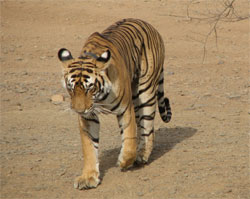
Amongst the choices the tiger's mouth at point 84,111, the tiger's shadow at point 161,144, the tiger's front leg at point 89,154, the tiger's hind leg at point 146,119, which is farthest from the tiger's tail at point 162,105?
the tiger's mouth at point 84,111

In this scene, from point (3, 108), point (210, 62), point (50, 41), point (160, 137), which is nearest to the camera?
point (160, 137)

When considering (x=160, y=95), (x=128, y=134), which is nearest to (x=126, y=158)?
(x=128, y=134)

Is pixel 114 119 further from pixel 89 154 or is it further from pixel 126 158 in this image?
pixel 89 154

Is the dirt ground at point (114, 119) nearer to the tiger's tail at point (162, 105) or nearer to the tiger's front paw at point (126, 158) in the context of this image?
the tiger's front paw at point (126, 158)

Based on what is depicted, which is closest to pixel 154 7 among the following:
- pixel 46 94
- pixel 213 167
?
pixel 46 94

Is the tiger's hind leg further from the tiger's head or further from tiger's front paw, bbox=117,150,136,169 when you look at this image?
the tiger's head

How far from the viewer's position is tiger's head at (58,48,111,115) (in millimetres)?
4941

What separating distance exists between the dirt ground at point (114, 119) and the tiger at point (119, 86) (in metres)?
0.27

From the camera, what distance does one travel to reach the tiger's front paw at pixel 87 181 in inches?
211

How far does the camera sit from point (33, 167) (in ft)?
19.5

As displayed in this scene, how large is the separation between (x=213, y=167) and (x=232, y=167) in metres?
0.20

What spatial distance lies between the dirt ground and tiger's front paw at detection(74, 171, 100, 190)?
57 millimetres

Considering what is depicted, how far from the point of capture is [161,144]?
272 inches

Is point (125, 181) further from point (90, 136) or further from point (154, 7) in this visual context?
point (154, 7)
